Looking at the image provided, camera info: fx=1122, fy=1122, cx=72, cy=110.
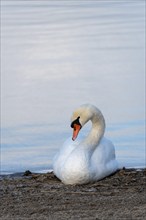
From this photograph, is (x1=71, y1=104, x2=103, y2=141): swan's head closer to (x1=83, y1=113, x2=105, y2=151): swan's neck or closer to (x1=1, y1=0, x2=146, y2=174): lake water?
(x1=83, y1=113, x2=105, y2=151): swan's neck

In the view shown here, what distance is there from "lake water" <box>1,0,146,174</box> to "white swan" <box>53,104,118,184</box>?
95cm

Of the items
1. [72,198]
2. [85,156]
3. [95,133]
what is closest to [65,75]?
[95,133]

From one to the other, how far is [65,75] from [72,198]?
391 inches

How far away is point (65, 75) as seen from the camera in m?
20.1

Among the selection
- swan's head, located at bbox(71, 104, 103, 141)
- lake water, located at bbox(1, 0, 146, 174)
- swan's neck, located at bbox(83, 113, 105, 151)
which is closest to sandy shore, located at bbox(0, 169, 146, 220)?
swan's neck, located at bbox(83, 113, 105, 151)

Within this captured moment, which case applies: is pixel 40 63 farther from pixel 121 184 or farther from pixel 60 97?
pixel 121 184

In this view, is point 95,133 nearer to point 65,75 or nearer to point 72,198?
point 72,198

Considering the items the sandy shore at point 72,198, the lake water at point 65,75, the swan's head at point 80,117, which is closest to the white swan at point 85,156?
the swan's head at point 80,117

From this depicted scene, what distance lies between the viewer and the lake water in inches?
567

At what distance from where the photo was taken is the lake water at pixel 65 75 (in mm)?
14406

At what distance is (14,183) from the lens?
11.5m

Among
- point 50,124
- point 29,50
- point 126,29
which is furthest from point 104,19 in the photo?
point 50,124

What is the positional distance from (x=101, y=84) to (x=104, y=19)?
891 cm

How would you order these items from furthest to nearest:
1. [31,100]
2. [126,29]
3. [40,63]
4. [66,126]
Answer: [126,29], [40,63], [31,100], [66,126]
